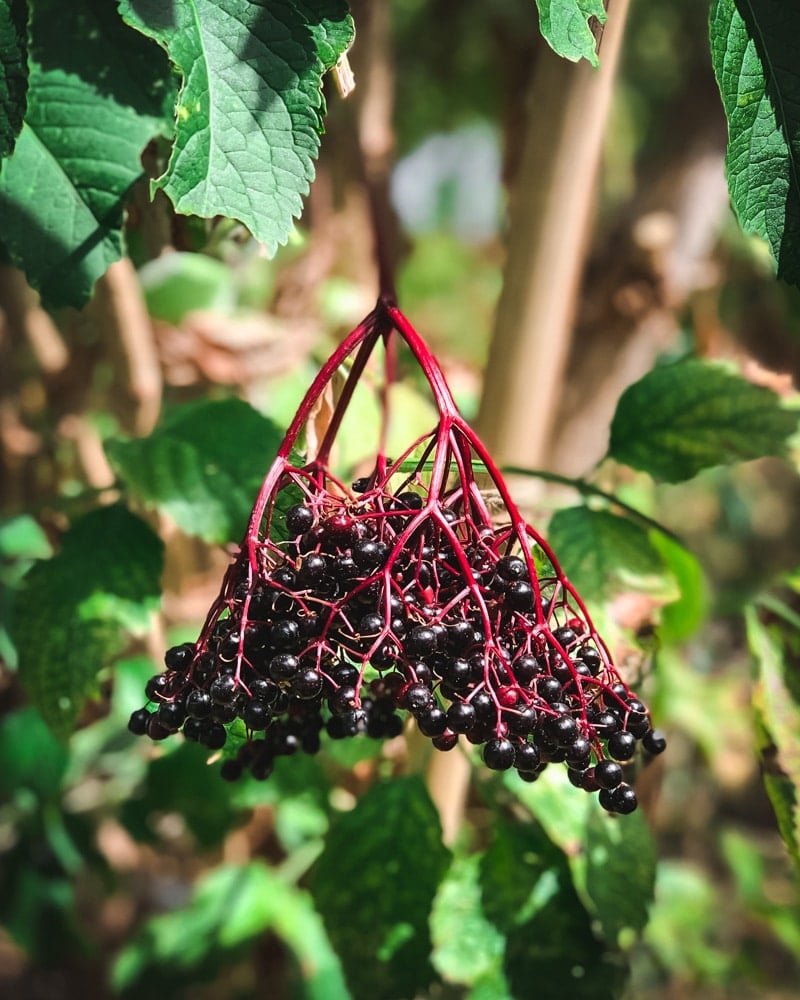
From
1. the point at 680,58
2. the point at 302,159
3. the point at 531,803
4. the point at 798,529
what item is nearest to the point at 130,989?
the point at 531,803

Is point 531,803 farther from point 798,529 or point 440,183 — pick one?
point 798,529

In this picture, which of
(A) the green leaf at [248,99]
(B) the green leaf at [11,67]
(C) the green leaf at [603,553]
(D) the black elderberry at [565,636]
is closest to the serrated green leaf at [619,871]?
(C) the green leaf at [603,553]

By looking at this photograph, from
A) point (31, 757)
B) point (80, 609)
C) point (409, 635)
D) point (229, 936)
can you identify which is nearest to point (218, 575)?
point (31, 757)

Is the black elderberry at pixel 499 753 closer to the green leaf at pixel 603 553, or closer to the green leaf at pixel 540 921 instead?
the green leaf at pixel 603 553

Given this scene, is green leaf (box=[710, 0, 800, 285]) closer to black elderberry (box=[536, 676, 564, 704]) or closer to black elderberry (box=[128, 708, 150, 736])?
black elderberry (box=[536, 676, 564, 704])

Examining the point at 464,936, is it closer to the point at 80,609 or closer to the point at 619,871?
the point at 619,871
